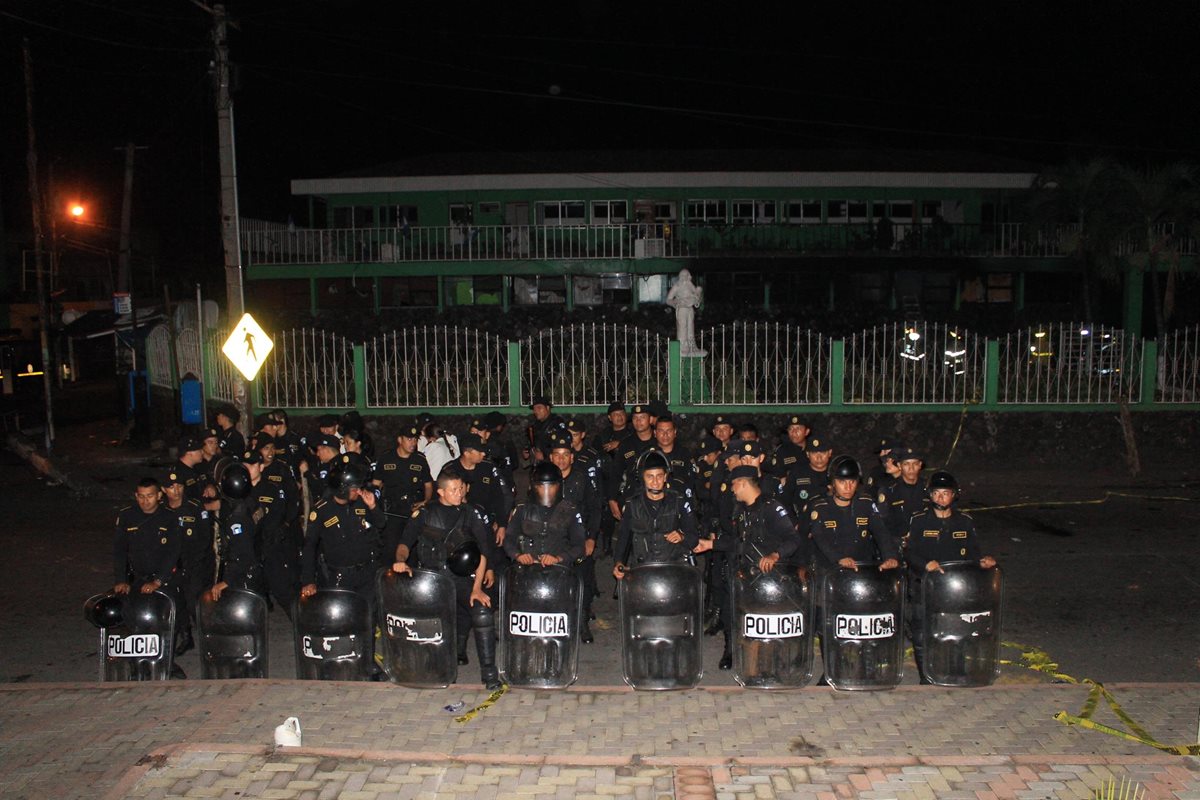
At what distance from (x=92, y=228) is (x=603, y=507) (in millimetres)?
37693

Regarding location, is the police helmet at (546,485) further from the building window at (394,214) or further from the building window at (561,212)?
the building window at (394,214)

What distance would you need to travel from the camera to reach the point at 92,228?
3997cm

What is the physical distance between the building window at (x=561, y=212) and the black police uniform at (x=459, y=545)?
21.8 metres

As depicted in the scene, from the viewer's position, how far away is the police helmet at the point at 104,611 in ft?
20.0

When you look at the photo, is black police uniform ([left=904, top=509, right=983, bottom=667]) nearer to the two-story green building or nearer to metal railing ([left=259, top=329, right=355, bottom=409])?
metal railing ([left=259, top=329, right=355, bottom=409])

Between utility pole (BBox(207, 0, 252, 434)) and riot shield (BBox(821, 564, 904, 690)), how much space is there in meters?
8.49

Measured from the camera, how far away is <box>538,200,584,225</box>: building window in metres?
27.6

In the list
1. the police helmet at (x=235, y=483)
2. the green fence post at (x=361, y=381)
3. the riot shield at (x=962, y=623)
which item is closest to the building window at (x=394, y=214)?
the green fence post at (x=361, y=381)

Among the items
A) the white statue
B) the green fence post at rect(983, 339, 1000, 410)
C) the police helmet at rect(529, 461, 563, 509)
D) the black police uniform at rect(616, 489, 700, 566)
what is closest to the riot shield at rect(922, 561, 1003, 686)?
the black police uniform at rect(616, 489, 700, 566)

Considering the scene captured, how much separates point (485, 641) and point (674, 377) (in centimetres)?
887

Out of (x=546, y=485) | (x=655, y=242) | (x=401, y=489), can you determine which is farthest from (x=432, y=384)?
(x=655, y=242)

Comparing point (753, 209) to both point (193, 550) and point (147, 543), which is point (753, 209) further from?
point (147, 543)

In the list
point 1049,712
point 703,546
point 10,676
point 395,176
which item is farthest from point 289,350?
point 1049,712

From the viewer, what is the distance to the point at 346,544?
22.6 ft
